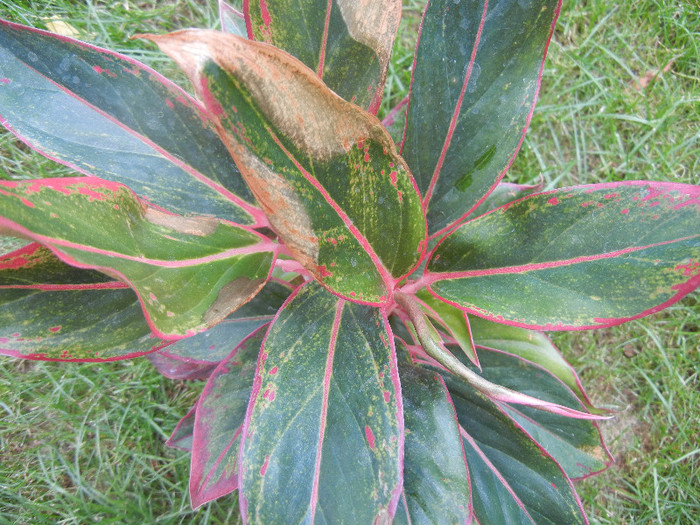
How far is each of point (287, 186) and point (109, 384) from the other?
3.80ft

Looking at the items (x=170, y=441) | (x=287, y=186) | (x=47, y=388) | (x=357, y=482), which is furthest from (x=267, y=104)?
(x=47, y=388)

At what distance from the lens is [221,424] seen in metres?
0.96

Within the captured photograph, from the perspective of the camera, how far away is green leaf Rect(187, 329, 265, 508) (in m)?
0.94

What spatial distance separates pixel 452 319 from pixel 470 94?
365mm

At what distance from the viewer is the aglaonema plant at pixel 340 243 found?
0.57 meters

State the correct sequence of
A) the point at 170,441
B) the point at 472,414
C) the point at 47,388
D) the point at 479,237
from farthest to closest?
the point at 47,388 → the point at 170,441 → the point at 472,414 → the point at 479,237

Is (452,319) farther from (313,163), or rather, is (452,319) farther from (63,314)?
(63,314)

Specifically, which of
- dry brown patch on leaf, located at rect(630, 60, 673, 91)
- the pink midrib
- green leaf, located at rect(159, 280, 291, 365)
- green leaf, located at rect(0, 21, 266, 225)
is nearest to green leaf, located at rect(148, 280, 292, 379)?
green leaf, located at rect(159, 280, 291, 365)

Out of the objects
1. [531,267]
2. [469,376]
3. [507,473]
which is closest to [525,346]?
[507,473]

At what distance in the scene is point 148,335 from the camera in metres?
0.75

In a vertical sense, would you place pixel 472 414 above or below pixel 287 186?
below

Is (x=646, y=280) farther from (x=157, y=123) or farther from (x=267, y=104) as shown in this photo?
(x=157, y=123)

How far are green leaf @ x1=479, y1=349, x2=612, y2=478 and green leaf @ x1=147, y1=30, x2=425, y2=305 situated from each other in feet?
1.51

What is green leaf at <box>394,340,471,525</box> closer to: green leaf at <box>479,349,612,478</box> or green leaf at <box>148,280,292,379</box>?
green leaf at <box>479,349,612,478</box>
